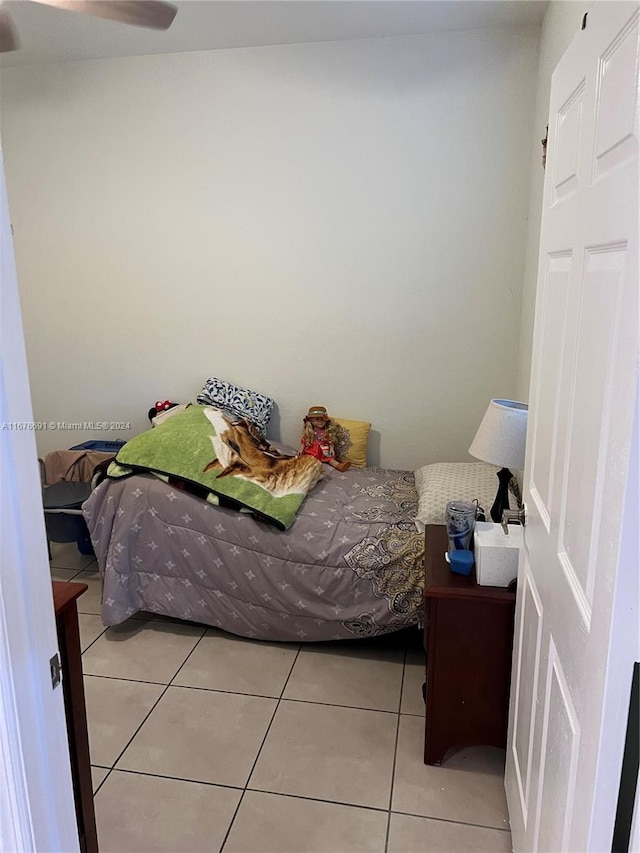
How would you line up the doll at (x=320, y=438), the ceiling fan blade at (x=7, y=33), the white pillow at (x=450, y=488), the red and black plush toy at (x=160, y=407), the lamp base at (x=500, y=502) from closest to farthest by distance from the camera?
the ceiling fan blade at (x=7, y=33), the lamp base at (x=500, y=502), the white pillow at (x=450, y=488), the doll at (x=320, y=438), the red and black plush toy at (x=160, y=407)

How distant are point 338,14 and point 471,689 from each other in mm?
2725

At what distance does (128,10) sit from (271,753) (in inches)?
83.4

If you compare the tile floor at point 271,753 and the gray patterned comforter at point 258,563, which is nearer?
the tile floor at point 271,753

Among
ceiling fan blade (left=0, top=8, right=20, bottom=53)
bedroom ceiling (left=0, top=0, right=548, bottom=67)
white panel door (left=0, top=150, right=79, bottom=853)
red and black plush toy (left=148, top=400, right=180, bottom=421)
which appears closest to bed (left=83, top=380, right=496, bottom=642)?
red and black plush toy (left=148, top=400, right=180, bottom=421)

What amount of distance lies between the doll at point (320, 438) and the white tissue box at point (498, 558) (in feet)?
4.61

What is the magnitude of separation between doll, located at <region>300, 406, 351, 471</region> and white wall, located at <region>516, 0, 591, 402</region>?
3.17 ft

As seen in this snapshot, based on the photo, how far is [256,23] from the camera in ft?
9.37

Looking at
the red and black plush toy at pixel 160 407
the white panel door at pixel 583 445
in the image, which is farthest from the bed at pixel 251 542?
the white panel door at pixel 583 445

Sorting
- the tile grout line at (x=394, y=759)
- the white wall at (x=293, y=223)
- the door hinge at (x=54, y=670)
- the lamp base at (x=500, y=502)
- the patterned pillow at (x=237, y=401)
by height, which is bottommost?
the tile grout line at (x=394, y=759)

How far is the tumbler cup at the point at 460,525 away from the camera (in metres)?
2.09

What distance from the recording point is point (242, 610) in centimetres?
266

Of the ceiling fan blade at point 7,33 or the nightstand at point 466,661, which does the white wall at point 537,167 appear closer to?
the nightstand at point 466,661

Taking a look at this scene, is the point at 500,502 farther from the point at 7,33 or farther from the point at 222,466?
the point at 7,33

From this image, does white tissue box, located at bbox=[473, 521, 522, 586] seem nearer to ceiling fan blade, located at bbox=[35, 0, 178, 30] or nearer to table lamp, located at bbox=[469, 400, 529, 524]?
table lamp, located at bbox=[469, 400, 529, 524]
